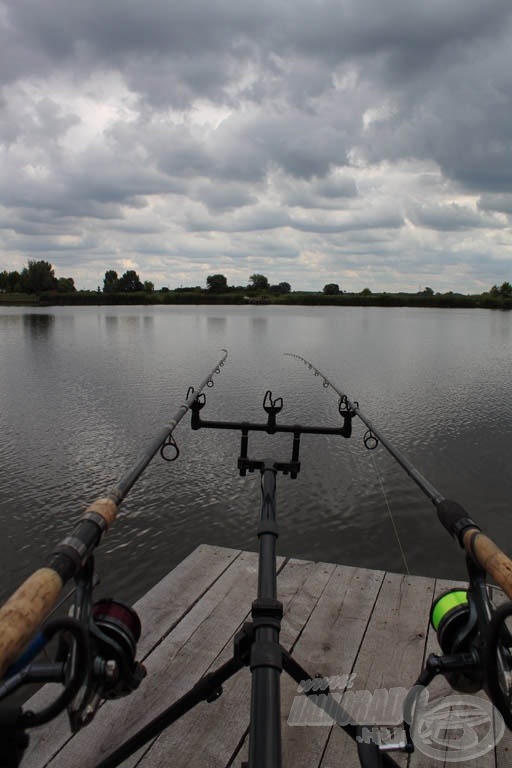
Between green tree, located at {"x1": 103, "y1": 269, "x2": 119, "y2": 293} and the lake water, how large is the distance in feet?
458

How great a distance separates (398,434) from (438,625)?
10029 mm

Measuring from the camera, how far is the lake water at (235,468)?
6898 mm

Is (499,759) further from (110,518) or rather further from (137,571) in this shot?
(137,571)

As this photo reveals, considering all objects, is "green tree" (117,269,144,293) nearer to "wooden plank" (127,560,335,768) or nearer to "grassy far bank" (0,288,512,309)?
"grassy far bank" (0,288,512,309)

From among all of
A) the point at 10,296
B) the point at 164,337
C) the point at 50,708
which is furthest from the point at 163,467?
the point at 10,296

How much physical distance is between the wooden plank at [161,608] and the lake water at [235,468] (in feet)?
5.58

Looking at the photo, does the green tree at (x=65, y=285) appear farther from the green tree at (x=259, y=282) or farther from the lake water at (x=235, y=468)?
the lake water at (x=235, y=468)

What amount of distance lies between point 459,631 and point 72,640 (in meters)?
1.21

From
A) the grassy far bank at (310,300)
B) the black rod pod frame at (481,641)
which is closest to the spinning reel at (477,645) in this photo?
the black rod pod frame at (481,641)

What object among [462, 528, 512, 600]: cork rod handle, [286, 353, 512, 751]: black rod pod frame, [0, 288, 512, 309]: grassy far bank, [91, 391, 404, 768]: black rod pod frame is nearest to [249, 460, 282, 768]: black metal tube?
[91, 391, 404, 768]: black rod pod frame

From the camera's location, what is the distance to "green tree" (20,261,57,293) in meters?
122

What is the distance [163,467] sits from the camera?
30.8ft

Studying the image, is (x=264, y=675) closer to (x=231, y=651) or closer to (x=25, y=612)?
(x=25, y=612)

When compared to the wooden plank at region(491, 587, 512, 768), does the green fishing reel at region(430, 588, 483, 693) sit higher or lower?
higher
